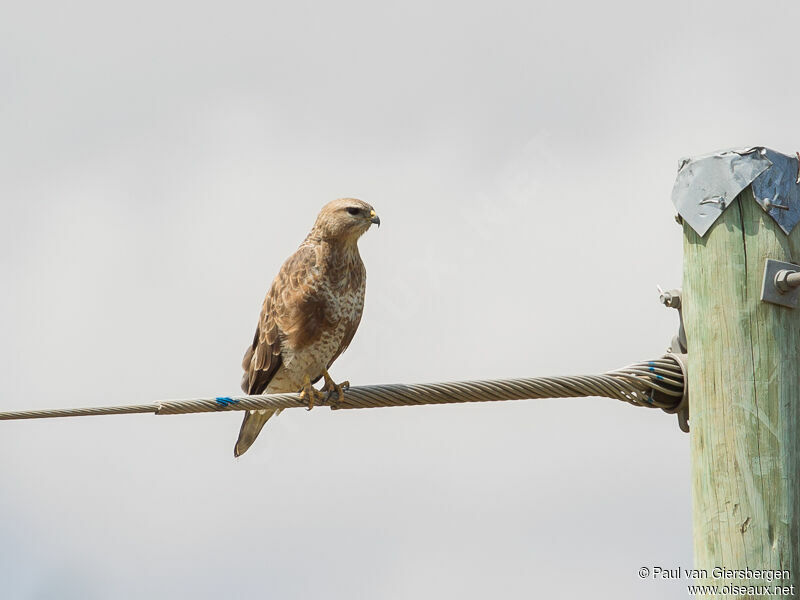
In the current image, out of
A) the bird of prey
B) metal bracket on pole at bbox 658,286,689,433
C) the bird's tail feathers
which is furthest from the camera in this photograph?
the bird's tail feathers

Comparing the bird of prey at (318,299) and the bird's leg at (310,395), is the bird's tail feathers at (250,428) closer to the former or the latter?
the bird of prey at (318,299)

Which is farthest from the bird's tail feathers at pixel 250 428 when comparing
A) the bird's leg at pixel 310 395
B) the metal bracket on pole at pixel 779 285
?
the metal bracket on pole at pixel 779 285

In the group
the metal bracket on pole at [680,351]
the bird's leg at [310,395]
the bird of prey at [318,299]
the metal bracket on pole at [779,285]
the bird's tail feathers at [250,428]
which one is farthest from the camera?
the bird's tail feathers at [250,428]

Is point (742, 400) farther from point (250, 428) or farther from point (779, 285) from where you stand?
point (250, 428)

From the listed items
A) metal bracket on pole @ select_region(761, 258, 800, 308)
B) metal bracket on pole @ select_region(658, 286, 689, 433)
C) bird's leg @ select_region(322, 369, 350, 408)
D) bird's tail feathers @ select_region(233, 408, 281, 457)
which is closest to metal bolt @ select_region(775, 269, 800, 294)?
metal bracket on pole @ select_region(761, 258, 800, 308)

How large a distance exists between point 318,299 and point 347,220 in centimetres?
54

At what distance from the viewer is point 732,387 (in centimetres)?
412

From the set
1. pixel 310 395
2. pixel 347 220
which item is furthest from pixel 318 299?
pixel 310 395

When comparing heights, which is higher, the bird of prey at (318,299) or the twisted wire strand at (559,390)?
the bird of prey at (318,299)

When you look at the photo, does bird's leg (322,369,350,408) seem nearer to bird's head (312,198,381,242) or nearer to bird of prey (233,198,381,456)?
bird of prey (233,198,381,456)

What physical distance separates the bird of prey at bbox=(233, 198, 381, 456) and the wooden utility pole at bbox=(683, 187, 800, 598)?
299 centimetres

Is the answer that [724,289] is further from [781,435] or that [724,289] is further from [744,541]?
[744,541]

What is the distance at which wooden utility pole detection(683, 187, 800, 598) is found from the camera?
3.99 m

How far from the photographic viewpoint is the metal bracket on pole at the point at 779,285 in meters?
4.10
